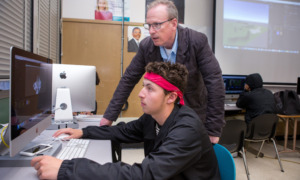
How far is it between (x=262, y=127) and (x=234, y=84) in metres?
1.10

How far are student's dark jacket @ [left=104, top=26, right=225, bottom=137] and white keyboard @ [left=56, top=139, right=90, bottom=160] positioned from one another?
38 cm

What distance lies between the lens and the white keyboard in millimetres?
1049

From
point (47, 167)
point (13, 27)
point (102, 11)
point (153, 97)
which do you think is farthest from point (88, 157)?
point (102, 11)

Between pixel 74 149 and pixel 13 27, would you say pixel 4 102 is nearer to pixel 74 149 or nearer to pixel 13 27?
pixel 13 27

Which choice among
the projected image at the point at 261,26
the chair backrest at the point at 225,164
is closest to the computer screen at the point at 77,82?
the chair backrest at the point at 225,164

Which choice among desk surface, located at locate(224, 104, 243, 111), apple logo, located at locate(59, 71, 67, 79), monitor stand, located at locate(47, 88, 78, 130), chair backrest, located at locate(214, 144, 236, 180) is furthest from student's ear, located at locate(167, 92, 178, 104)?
desk surface, located at locate(224, 104, 243, 111)

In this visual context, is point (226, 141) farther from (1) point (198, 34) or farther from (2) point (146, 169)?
(2) point (146, 169)

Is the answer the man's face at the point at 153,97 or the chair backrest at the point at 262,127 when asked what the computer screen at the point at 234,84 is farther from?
the man's face at the point at 153,97

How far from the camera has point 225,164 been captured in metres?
1.03

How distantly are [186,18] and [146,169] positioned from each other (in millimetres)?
3677

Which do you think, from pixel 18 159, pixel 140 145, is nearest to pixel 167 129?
pixel 18 159

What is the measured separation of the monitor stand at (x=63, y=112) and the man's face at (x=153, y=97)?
72 cm

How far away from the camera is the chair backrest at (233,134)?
2.39m

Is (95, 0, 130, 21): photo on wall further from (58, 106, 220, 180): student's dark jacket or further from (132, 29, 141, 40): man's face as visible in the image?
(58, 106, 220, 180): student's dark jacket
